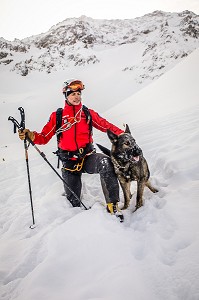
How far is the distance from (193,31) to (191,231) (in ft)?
161

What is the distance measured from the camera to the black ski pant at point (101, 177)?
4.06m

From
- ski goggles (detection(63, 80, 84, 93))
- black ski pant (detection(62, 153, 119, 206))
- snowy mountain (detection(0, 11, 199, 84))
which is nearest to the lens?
Answer: black ski pant (detection(62, 153, 119, 206))

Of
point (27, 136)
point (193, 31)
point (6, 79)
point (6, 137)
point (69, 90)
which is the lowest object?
point (6, 137)

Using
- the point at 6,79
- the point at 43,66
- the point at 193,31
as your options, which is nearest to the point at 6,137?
the point at 6,79

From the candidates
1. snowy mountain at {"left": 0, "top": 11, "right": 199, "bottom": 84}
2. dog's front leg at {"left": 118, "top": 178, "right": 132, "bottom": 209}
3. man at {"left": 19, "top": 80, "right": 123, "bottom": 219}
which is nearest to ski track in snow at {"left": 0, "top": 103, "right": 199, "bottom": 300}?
dog's front leg at {"left": 118, "top": 178, "right": 132, "bottom": 209}

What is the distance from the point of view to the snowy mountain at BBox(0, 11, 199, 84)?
1426 inches

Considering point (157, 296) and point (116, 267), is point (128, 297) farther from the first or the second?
point (116, 267)

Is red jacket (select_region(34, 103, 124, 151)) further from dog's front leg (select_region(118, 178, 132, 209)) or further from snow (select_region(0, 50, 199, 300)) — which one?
snow (select_region(0, 50, 199, 300))

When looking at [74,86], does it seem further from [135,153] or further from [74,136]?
[135,153]

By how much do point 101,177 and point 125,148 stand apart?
28.1 inches

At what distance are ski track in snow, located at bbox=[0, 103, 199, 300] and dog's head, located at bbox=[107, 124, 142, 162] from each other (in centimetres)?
87

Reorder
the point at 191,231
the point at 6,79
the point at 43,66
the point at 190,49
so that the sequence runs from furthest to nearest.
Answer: the point at 43,66
the point at 6,79
the point at 190,49
the point at 191,231

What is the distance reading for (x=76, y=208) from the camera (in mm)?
4488

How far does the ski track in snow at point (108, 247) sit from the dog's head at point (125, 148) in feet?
2.87
